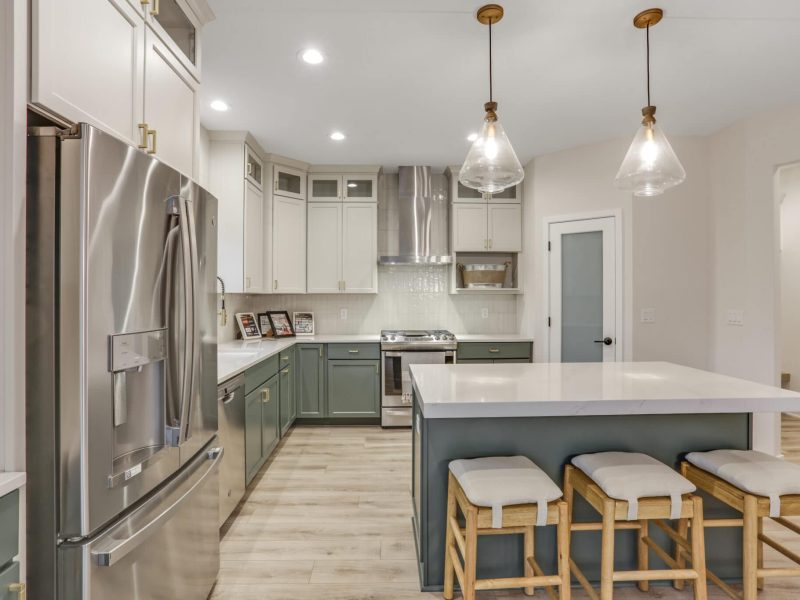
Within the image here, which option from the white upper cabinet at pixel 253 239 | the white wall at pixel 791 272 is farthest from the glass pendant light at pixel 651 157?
the white wall at pixel 791 272

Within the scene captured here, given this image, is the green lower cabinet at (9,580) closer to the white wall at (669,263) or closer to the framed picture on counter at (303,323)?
the framed picture on counter at (303,323)

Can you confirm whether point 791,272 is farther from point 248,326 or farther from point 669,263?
point 248,326

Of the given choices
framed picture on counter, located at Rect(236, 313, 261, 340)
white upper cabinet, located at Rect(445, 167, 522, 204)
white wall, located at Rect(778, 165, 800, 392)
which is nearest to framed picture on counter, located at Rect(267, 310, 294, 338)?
framed picture on counter, located at Rect(236, 313, 261, 340)

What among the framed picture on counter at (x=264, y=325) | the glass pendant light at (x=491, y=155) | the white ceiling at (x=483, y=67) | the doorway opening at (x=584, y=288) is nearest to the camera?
the glass pendant light at (x=491, y=155)

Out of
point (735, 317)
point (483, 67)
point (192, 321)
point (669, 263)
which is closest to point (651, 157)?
point (483, 67)

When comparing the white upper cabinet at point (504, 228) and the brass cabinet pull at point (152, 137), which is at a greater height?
the white upper cabinet at point (504, 228)

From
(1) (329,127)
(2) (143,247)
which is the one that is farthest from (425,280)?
(2) (143,247)

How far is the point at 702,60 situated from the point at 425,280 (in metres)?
3.07

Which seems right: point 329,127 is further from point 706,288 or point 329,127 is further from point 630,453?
point 706,288

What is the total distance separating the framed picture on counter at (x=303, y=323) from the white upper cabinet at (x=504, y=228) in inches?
83.2

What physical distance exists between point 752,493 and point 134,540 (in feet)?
6.89

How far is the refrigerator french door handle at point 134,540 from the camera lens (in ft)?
3.86

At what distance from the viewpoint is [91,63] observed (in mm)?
1319

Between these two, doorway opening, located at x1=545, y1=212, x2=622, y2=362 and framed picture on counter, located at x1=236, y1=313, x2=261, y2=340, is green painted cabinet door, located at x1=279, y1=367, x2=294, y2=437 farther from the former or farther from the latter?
doorway opening, located at x1=545, y1=212, x2=622, y2=362
